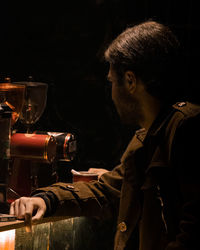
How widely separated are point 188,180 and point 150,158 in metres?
0.32

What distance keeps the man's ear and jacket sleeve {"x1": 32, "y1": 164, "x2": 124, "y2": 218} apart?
456 millimetres

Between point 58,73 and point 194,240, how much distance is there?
2167 mm

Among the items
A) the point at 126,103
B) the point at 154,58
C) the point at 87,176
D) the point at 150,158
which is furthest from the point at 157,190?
the point at 87,176

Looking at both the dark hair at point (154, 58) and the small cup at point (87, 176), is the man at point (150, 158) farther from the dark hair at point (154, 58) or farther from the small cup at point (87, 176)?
the small cup at point (87, 176)

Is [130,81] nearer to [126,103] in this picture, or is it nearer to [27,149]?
[126,103]

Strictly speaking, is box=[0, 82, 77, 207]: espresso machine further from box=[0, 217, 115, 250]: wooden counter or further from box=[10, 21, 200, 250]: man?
box=[10, 21, 200, 250]: man

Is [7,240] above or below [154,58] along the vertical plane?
below

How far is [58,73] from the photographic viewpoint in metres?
3.41

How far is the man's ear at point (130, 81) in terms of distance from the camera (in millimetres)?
1894

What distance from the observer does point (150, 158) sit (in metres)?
1.84

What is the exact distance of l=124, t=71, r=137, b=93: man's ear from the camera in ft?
6.21

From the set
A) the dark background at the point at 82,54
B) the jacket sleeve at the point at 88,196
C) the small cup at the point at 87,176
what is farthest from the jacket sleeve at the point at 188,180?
the dark background at the point at 82,54

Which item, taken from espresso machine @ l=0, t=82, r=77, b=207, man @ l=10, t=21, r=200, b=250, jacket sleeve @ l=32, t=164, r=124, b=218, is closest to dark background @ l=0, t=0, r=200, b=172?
espresso machine @ l=0, t=82, r=77, b=207

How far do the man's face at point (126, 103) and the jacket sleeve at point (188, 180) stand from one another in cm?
34
